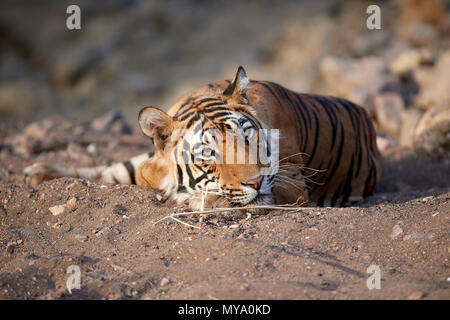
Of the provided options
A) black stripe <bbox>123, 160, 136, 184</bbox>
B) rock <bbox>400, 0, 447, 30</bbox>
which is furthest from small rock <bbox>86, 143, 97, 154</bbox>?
rock <bbox>400, 0, 447, 30</bbox>

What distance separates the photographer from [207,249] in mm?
3246

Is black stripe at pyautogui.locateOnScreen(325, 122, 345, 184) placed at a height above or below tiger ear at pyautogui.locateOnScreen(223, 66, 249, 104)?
below

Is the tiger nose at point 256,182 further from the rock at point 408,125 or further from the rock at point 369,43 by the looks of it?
the rock at point 369,43

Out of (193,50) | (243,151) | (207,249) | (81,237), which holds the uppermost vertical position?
(193,50)

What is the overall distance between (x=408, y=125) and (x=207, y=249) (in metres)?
4.96

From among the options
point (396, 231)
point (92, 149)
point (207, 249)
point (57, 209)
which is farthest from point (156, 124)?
point (92, 149)

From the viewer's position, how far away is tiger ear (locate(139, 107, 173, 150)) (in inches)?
151

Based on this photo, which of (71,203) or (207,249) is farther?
(71,203)

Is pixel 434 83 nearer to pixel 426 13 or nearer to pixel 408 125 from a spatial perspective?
pixel 408 125

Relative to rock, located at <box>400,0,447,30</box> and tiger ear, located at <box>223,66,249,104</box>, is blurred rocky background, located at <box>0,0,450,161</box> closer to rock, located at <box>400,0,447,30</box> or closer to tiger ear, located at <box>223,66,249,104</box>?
rock, located at <box>400,0,447,30</box>

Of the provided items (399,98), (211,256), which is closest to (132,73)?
(399,98)

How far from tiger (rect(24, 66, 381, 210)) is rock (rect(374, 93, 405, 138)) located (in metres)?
2.70

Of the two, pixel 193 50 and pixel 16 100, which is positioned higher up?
pixel 193 50

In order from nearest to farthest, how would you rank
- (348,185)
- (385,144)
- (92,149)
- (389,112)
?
(348,185) → (92,149) → (385,144) → (389,112)
